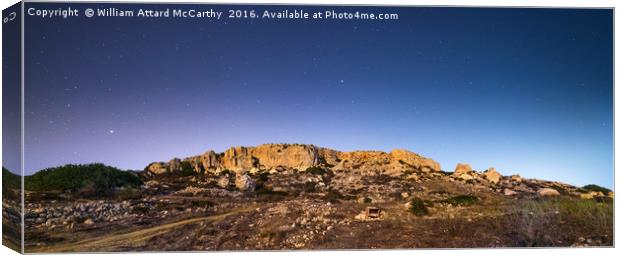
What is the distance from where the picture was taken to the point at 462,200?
12.4m

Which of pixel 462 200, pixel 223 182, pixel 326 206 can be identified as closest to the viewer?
pixel 326 206

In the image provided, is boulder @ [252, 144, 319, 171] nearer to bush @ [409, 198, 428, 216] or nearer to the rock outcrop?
the rock outcrop

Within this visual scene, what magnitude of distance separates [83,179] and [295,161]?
11.7 feet

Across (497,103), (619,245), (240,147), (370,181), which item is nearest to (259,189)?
(240,147)

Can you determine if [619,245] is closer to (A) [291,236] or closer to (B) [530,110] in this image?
(B) [530,110]

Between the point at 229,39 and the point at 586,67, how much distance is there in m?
6.37

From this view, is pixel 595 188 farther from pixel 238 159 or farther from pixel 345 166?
pixel 238 159

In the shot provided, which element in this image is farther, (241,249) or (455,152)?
(455,152)

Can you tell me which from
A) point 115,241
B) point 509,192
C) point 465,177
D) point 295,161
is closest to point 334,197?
point 295,161

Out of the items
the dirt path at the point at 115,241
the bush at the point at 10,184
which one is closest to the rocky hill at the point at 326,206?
the dirt path at the point at 115,241

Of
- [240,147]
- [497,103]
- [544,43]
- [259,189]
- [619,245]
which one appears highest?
[544,43]

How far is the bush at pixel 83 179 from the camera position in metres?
10.8

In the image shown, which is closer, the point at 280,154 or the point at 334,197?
the point at 280,154

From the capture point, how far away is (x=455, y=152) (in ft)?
40.1
